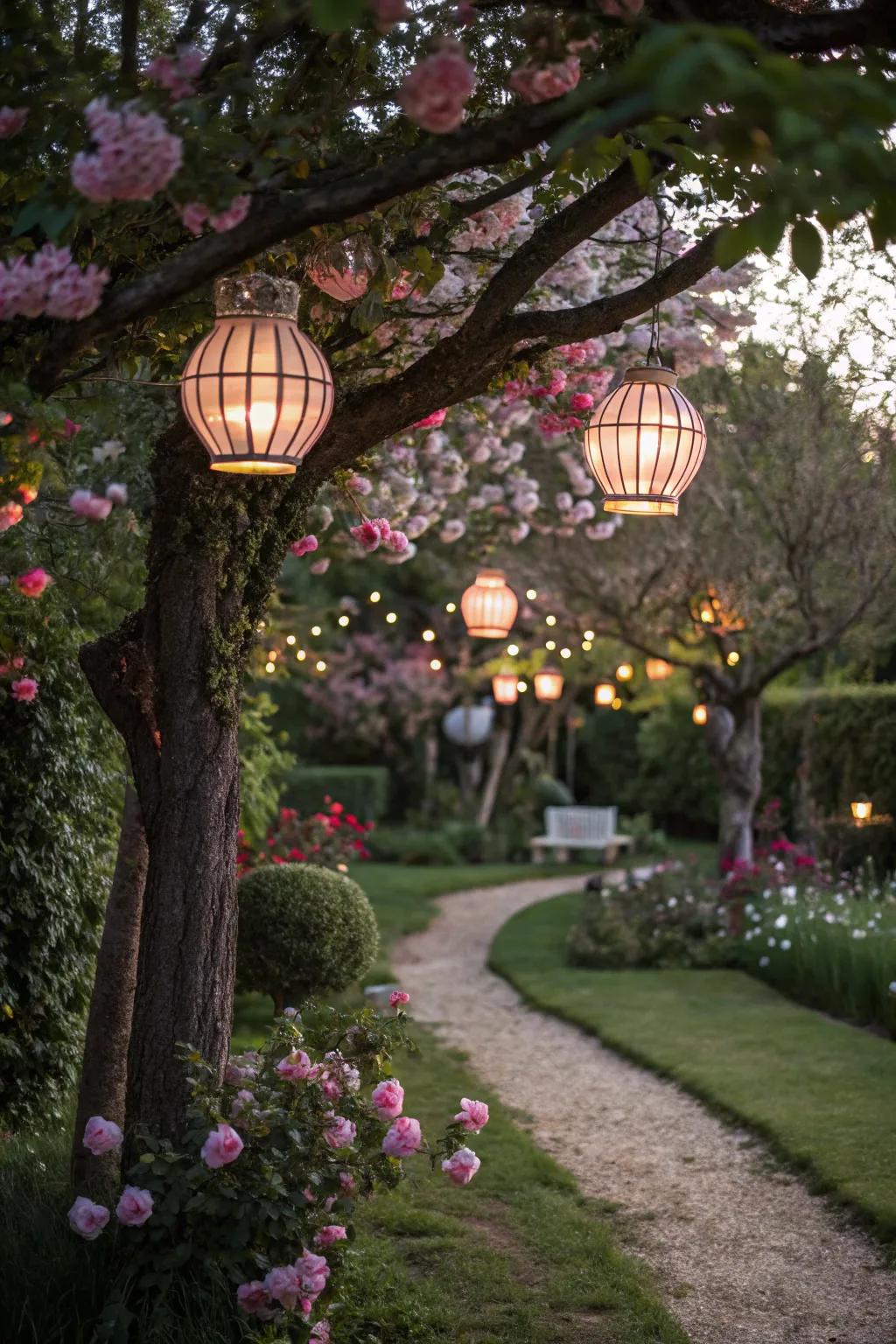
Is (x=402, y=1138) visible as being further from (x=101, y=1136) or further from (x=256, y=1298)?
(x=101, y=1136)

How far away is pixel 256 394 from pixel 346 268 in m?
1.07

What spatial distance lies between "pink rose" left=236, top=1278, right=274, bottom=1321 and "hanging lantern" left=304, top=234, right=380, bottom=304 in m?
2.66

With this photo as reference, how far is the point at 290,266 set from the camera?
11.9ft

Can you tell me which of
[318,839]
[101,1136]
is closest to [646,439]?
[101,1136]

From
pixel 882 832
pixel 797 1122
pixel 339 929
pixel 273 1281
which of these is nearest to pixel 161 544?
pixel 273 1281

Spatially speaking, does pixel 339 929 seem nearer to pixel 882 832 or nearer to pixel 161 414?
pixel 161 414

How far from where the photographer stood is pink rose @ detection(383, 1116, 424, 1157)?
346 centimetres

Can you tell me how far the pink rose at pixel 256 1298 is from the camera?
3.10 metres

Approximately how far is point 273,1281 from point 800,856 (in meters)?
8.26

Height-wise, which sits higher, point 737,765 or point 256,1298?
point 737,765

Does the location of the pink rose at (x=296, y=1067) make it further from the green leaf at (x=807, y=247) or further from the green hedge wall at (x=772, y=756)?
the green hedge wall at (x=772, y=756)

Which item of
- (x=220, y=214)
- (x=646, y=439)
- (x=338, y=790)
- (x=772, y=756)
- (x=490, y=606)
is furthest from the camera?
(x=338, y=790)

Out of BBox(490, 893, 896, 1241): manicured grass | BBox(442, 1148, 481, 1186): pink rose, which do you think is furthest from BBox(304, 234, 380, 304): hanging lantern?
BBox(490, 893, 896, 1241): manicured grass

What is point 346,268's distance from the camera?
3.64m
